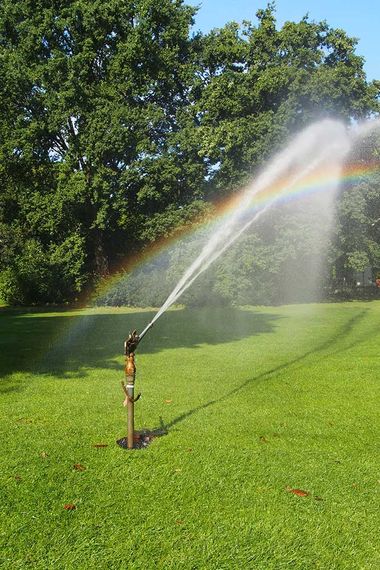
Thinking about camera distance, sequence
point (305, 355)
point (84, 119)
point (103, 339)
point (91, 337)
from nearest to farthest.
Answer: point (305, 355)
point (103, 339)
point (91, 337)
point (84, 119)

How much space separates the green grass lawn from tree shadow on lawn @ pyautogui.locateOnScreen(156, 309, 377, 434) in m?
0.06

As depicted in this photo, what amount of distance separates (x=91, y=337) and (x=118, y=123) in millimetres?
17465

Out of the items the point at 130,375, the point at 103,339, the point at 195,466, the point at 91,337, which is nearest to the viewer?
the point at 195,466

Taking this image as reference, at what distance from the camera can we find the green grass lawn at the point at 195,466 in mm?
3955

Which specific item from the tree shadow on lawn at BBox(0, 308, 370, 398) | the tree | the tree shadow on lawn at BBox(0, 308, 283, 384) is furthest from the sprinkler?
the tree

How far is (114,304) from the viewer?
102 feet

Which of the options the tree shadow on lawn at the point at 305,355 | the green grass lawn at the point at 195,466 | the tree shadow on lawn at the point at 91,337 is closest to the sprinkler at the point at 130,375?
the green grass lawn at the point at 195,466

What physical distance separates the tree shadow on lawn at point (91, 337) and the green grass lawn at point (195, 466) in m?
0.15

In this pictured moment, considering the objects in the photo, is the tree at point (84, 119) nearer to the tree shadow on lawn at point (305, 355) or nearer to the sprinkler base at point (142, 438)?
the tree shadow on lawn at point (305, 355)

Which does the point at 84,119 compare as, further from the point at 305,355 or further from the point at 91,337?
the point at 305,355

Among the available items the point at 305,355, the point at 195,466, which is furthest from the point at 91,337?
the point at 195,466

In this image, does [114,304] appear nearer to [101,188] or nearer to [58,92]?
[101,188]

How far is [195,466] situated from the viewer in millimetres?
5500

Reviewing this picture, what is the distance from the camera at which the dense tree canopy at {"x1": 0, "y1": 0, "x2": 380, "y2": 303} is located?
101 feet
